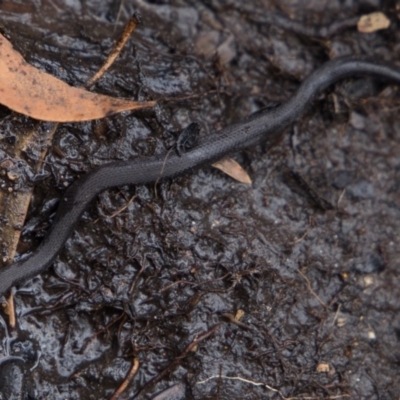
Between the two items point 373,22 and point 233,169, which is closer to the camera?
point 233,169

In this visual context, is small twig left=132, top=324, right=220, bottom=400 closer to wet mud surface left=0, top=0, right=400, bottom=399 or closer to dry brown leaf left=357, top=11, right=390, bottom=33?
wet mud surface left=0, top=0, right=400, bottom=399

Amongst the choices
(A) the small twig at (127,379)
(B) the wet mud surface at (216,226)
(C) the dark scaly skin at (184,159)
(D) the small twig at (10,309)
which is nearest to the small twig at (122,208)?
(B) the wet mud surface at (216,226)

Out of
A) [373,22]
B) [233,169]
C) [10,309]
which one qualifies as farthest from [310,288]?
[373,22]

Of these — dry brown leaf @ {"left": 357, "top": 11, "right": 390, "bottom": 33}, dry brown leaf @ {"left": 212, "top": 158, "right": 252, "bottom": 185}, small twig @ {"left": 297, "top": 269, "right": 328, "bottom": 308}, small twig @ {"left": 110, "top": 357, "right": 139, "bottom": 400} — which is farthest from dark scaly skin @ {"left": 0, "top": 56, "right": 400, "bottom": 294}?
small twig @ {"left": 297, "top": 269, "right": 328, "bottom": 308}

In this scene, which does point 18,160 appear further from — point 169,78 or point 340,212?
point 340,212

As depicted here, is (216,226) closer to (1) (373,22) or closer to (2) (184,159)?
(2) (184,159)

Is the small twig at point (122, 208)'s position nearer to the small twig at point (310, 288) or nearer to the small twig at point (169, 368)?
the small twig at point (169, 368)

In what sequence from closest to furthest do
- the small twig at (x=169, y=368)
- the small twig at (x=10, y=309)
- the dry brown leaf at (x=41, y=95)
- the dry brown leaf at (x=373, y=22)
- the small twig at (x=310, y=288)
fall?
the dry brown leaf at (x=41, y=95) < the small twig at (x=10, y=309) < the small twig at (x=169, y=368) < the small twig at (x=310, y=288) < the dry brown leaf at (x=373, y=22)
